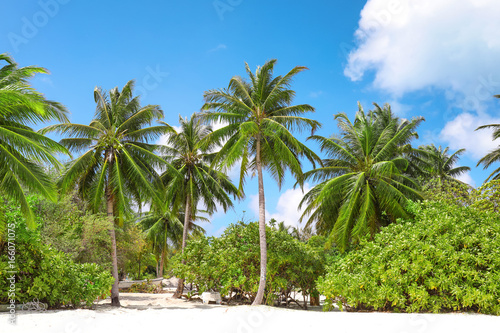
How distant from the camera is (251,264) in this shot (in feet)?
54.1

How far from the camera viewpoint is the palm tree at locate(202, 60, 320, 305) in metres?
15.7

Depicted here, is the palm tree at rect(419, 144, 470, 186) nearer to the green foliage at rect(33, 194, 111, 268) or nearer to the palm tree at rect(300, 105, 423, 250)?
the palm tree at rect(300, 105, 423, 250)

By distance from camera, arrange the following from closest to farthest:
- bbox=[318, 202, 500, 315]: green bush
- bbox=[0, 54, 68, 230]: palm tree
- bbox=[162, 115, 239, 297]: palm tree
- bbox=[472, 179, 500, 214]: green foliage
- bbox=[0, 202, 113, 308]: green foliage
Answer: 1. bbox=[0, 54, 68, 230]: palm tree
2. bbox=[318, 202, 500, 315]: green bush
3. bbox=[0, 202, 113, 308]: green foliage
4. bbox=[472, 179, 500, 214]: green foliage
5. bbox=[162, 115, 239, 297]: palm tree

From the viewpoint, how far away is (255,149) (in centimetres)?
1694

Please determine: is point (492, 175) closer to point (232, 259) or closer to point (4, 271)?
point (232, 259)

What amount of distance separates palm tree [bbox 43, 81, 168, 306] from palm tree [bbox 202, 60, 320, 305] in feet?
12.1

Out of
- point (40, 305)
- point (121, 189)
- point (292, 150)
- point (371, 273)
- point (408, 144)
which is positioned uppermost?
point (408, 144)

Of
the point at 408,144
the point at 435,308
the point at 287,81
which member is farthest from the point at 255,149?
the point at 408,144

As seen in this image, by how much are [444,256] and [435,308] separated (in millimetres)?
1554

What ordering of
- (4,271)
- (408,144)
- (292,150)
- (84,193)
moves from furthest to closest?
1. (408,144)
2. (84,193)
3. (292,150)
4. (4,271)

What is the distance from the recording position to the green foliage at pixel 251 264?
1617 cm

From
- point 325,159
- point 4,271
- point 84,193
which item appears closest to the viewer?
point 4,271

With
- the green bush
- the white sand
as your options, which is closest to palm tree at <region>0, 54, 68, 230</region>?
the white sand

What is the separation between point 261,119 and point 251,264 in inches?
256
